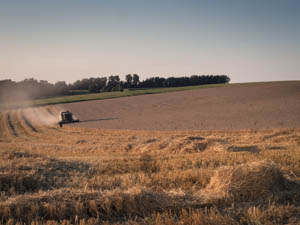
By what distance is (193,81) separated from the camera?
11019cm

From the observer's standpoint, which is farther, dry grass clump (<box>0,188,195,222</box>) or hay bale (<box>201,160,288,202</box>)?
hay bale (<box>201,160,288,202</box>)

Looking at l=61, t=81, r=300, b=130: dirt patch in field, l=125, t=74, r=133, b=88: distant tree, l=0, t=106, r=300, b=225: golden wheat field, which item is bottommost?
l=61, t=81, r=300, b=130: dirt patch in field

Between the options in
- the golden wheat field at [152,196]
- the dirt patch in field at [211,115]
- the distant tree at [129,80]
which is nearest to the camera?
the golden wheat field at [152,196]

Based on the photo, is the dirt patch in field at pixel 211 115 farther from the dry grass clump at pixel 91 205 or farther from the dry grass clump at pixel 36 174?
the dry grass clump at pixel 91 205

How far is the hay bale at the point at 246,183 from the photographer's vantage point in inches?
195

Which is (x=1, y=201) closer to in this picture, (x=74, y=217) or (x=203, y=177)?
(x=74, y=217)

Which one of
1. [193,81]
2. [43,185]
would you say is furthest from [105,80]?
[43,185]

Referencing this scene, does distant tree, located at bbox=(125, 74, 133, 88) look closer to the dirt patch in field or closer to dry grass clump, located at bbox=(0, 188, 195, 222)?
the dirt patch in field

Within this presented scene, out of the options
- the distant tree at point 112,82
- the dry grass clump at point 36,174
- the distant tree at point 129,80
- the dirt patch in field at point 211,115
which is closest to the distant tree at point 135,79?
the distant tree at point 129,80

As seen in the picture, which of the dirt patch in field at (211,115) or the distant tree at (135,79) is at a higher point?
the distant tree at (135,79)

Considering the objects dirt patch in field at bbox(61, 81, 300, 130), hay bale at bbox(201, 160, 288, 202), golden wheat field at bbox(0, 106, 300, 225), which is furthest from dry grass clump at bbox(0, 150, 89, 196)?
dirt patch in field at bbox(61, 81, 300, 130)

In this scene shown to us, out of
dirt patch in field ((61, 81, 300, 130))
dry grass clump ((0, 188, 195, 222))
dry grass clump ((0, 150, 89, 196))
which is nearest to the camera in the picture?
dry grass clump ((0, 188, 195, 222))

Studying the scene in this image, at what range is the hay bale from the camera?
4953mm

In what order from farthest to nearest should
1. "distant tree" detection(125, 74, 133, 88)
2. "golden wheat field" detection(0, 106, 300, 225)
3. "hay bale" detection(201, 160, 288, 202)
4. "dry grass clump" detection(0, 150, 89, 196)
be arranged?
"distant tree" detection(125, 74, 133, 88) → "dry grass clump" detection(0, 150, 89, 196) → "hay bale" detection(201, 160, 288, 202) → "golden wheat field" detection(0, 106, 300, 225)
